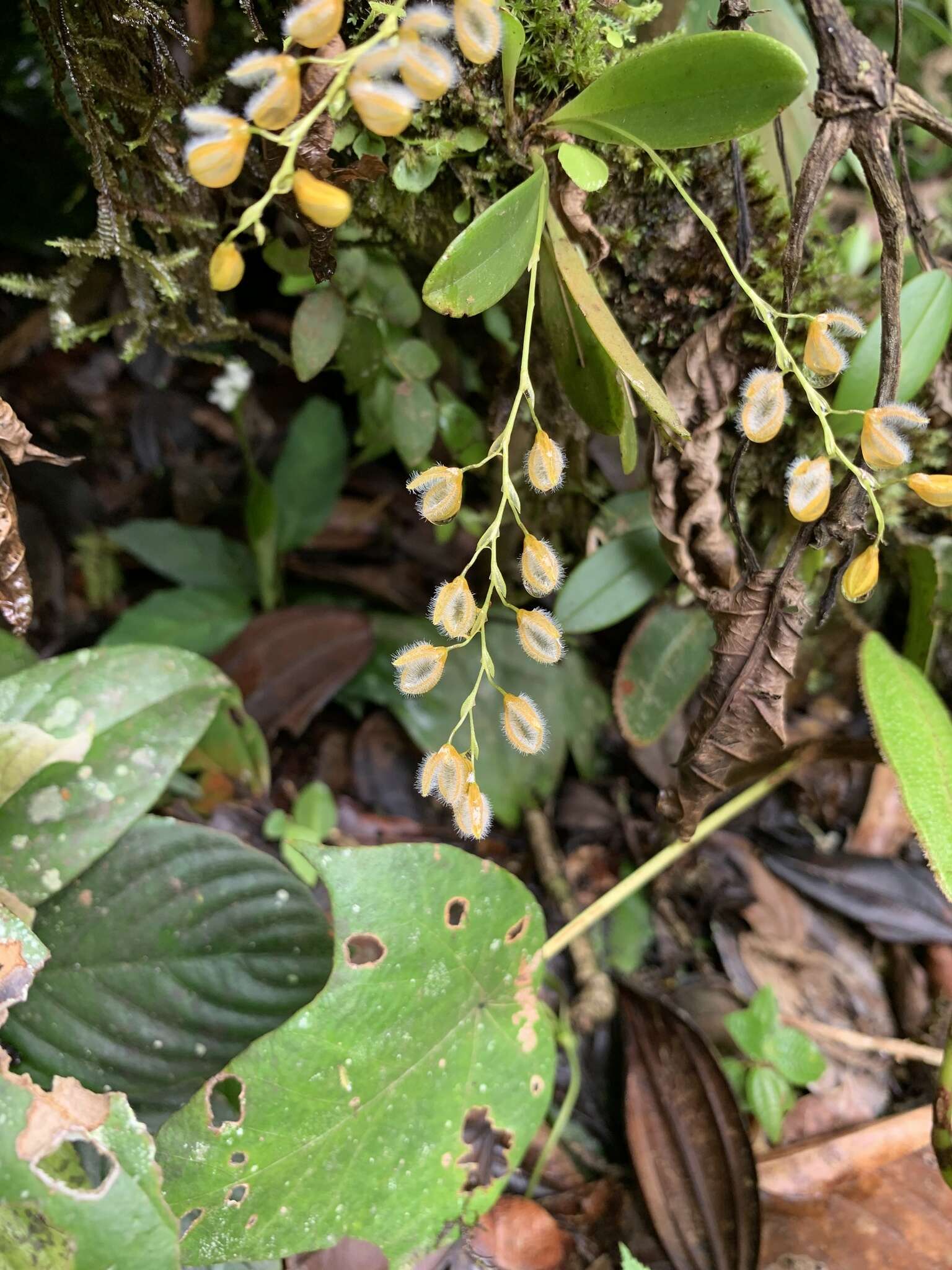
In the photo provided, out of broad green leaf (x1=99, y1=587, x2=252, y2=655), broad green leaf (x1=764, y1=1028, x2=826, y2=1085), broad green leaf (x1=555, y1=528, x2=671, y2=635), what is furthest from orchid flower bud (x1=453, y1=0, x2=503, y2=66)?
broad green leaf (x1=764, y1=1028, x2=826, y2=1085)

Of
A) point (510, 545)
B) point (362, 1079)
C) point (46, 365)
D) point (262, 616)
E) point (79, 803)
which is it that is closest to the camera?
point (362, 1079)

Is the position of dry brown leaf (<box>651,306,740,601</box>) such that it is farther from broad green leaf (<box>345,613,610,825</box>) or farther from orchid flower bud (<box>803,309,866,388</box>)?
broad green leaf (<box>345,613,610,825</box>)

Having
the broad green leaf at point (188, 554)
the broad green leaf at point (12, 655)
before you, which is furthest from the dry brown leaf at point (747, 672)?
the broad green leaf at point (188, 554)

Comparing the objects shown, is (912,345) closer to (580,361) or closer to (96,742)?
(580,361)

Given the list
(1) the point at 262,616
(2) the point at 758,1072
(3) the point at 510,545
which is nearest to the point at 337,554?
(1) the point at 262,616

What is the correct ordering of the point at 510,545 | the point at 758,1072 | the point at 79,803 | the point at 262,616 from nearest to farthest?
the point at 79,803, the point at 758,1072, the point at 510,545, the point at 262,616

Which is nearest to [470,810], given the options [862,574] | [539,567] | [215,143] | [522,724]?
[522,724]

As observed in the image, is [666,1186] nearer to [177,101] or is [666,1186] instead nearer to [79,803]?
[79,803]
